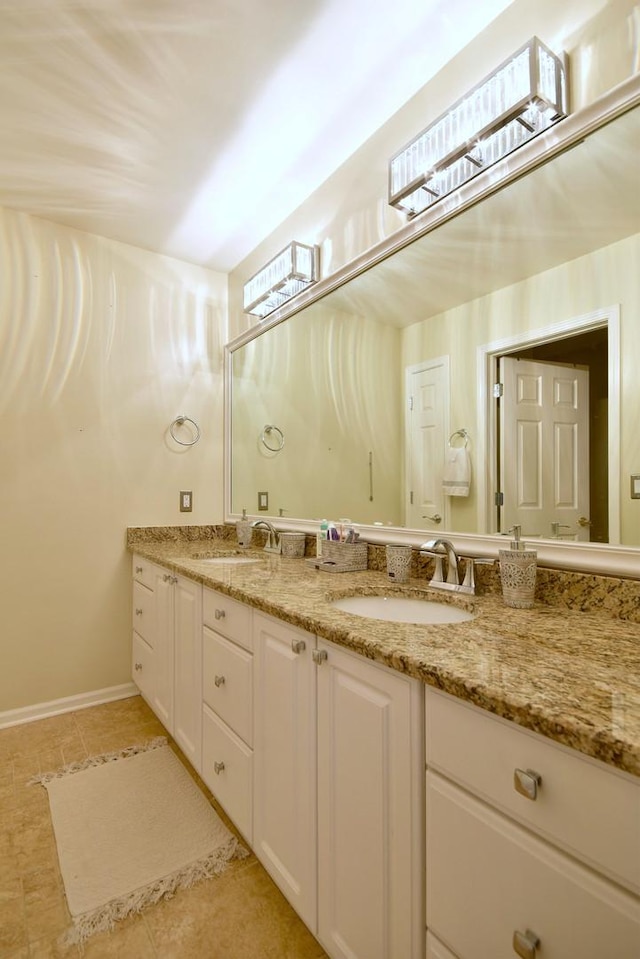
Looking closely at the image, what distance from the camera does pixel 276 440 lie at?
2.50 metres

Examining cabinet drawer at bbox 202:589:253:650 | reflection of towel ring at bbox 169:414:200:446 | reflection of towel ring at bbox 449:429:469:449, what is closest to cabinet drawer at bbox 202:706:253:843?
cabinet drawer at bbox 202:589:253:650

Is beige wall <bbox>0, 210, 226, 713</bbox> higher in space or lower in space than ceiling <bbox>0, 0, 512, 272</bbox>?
lower

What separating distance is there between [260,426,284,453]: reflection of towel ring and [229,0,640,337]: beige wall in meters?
0.80

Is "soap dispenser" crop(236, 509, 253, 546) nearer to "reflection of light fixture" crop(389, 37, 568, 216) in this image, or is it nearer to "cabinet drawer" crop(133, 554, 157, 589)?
"cabinet drawer" crop(133, 554, 157, 589)

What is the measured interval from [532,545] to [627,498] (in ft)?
0.86

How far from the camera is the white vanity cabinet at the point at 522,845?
555mm

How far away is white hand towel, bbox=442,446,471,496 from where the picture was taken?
4.74 ft

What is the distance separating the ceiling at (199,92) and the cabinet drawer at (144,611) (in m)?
1.81

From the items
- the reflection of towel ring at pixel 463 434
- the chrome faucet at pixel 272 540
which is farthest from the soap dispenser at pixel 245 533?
the reflection of towel ring at pixel 463 434

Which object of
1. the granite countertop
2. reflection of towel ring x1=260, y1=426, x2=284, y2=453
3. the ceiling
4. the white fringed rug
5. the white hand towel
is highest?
the ceiling

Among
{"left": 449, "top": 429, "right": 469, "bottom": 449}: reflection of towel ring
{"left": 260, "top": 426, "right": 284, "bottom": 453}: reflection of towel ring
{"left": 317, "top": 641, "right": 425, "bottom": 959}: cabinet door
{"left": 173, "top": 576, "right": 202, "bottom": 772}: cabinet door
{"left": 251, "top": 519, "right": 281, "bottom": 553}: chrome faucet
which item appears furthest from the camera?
{"left": 260, "top": 426, "right": 284, "bottom": 453}: reflection of towel ring

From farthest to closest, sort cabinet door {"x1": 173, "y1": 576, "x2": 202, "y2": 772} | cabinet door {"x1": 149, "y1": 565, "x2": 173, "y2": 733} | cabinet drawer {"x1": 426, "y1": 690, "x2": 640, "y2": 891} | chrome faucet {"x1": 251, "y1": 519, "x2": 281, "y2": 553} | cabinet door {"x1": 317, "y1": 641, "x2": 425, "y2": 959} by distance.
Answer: chrome faucet {"x1": 251, "y1": 519, "x2": 281, "y2": 553}, cabinet door {"x1": 149, "y1": 565, "x2": 173, "y2": 733}, cabinet door {"x1": 173, "y1": 576, "x2": 202, "y2": 772}, cabinet door {"x1": 317, "y1": 641, "x2": 425, "y2": 959}, cabinet drawer {"x1": 426, "y1": 690, "x2": 640, "y2": 891}

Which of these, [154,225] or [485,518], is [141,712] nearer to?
[485,518]

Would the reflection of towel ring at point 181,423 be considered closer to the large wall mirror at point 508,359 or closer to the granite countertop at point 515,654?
the large wall mirror at point 508,359
